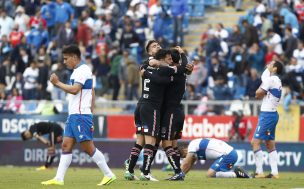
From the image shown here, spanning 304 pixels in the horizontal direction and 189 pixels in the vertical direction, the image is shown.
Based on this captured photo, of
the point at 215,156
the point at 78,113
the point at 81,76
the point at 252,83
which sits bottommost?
the point at 215,156

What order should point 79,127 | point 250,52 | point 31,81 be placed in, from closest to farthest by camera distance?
point 79,127, point 250,52, point 31,81

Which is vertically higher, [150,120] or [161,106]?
[161,106]

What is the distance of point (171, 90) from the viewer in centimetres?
1950

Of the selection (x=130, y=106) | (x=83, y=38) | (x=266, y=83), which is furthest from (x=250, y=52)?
(x=266, y=83)

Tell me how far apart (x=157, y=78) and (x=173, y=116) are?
0.83m

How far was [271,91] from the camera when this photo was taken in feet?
70.8

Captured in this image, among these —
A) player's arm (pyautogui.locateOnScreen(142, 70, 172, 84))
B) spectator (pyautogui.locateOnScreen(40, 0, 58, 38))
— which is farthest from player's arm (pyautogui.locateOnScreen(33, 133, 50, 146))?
spectator (pyautogui.locateOnScreen(40, 0, 58, 38))

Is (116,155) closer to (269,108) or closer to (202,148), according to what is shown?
(202,148)

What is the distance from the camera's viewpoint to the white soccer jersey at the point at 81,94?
1752 centimetres

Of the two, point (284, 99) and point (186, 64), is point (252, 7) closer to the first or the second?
point (284, 99)

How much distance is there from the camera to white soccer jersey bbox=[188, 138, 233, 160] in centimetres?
2136

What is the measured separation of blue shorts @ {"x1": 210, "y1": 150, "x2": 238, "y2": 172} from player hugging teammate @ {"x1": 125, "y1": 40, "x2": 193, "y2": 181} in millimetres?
2138

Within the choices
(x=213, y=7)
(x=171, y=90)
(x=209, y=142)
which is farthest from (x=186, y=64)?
(x=213, y=7)

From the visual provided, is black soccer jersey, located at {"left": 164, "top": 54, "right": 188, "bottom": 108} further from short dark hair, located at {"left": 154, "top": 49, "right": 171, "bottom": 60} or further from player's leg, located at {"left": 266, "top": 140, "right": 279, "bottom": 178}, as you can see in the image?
player's leg, located at {"left": 266, "top": 140, "right": 279, "bottom": 178}
